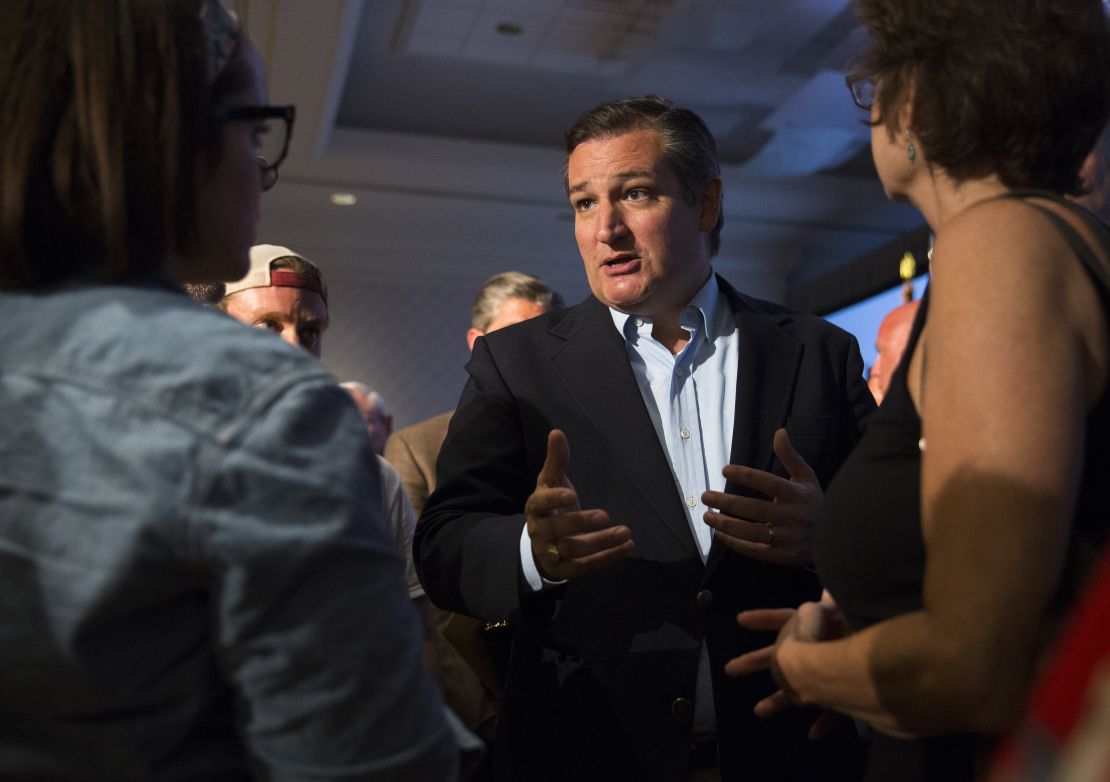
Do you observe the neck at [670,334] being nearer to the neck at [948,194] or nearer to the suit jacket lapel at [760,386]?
the suit jacket lapel at [760,386]

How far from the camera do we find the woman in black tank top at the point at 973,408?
31.9 inches

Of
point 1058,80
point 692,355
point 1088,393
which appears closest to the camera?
point 1088,393

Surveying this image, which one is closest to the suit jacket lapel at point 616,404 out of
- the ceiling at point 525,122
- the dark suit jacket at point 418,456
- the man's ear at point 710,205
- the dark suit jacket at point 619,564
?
the dark suit jacket at point 619,564

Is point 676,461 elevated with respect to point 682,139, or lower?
lower

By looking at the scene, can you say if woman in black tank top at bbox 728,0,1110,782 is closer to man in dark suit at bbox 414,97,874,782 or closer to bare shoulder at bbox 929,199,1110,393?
bare shoulder at bbox 929,199,1110,393

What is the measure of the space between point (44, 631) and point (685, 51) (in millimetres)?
5410

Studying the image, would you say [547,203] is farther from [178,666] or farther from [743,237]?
[178,666]

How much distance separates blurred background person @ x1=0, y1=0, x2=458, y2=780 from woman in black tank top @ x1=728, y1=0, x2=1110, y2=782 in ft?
1.35

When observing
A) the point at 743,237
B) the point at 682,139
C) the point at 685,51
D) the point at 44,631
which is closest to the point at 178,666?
the point at 44,631

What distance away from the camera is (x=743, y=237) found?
27.8 feet

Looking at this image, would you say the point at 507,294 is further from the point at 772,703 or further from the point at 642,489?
the point at 772,703

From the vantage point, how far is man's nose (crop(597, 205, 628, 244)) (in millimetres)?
2023

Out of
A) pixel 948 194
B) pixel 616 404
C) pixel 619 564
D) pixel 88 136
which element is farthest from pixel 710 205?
pixel 88 136

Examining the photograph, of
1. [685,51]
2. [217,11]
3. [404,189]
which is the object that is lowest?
[404,189]
